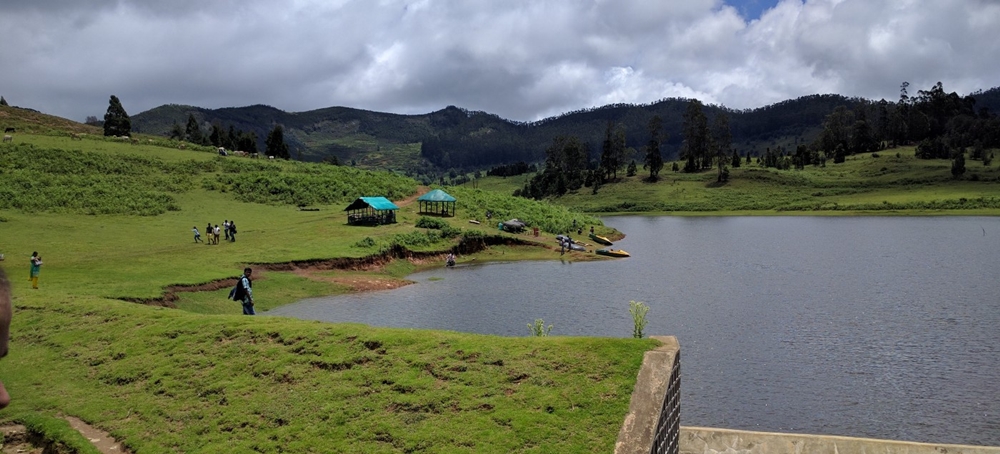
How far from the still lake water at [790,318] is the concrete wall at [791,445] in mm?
4234

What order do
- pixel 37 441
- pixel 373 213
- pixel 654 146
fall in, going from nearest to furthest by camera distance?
pixel 37 441 < pixel 373 213 < pixel 654 146

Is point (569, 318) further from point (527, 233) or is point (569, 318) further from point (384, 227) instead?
point (527, 233)

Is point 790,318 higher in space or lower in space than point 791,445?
lower

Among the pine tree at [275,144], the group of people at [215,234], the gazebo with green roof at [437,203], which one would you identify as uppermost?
the pine tree at [275,144]

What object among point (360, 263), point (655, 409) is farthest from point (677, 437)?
point (360, 263)

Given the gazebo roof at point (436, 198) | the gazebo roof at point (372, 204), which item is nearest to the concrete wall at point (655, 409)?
the gazebo roof at point (372, 204)

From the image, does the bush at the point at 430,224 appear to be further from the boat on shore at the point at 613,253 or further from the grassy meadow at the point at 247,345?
Result: the boat on shore at the point at 613,253

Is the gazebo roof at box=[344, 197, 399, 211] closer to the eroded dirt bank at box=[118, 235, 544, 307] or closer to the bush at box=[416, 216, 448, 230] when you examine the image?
the bush at box=[416, 216, 448, 230]

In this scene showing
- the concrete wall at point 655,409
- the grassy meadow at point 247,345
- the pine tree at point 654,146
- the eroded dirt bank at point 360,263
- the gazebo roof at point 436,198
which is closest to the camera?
the concrete wall at point 655,409

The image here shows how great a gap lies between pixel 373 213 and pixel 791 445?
204 ft

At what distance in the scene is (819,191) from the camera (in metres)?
149

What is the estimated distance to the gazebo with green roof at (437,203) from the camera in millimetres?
78250

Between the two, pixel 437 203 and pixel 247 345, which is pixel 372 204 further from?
pixel 247 345

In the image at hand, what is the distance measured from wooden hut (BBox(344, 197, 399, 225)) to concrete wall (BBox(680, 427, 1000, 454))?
2175 inches
